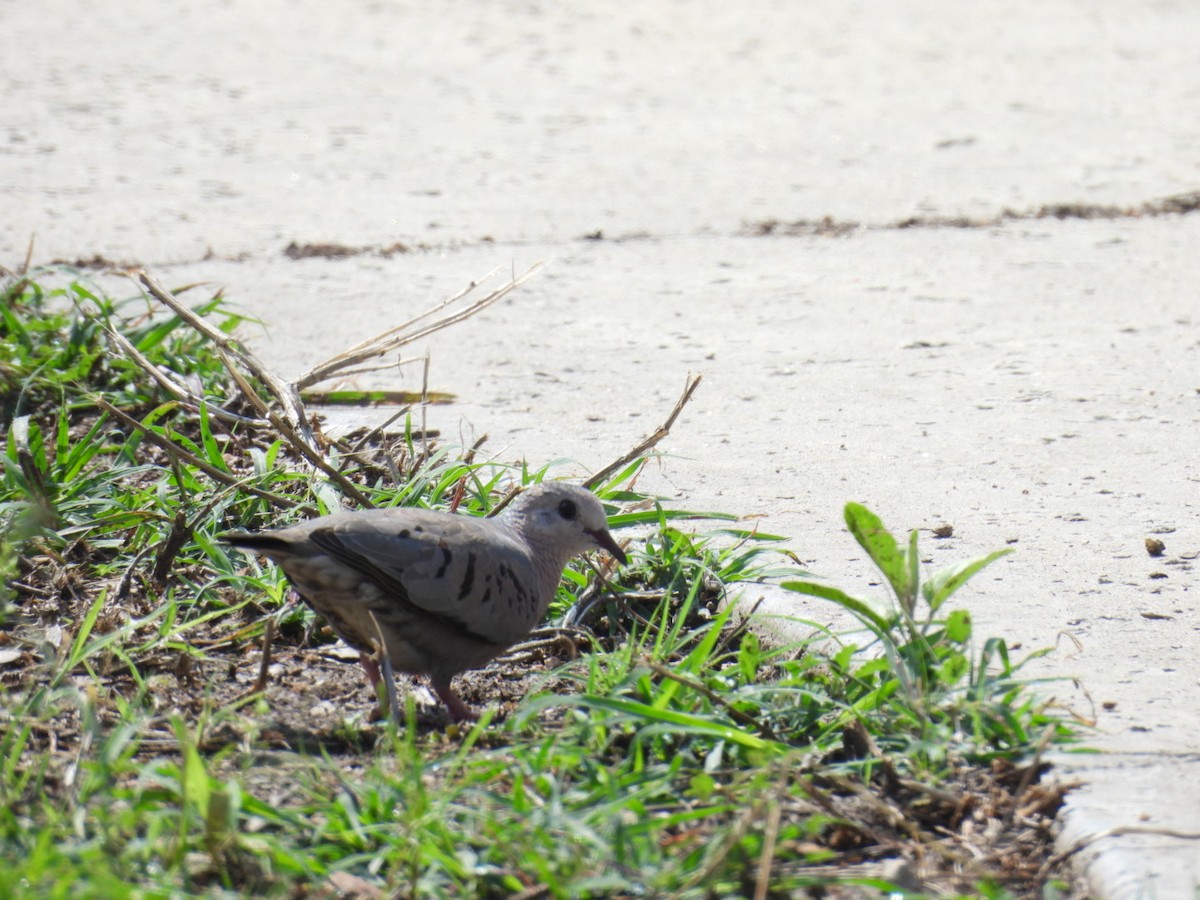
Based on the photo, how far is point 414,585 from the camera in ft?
9.68

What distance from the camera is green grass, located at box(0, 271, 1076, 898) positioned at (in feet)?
7.29

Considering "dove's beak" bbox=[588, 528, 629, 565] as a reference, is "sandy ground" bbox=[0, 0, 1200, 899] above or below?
above

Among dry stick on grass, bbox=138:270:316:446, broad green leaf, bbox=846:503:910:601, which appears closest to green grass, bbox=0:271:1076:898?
broad green leaf, bbox=846:503:910:601

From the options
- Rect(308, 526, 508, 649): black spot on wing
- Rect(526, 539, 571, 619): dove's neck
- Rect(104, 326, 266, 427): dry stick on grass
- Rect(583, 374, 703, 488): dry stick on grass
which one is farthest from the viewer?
Rect(104, 326, 266, 427): dry stick on grass

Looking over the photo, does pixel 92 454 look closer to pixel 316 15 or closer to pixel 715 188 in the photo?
pixel 715 188

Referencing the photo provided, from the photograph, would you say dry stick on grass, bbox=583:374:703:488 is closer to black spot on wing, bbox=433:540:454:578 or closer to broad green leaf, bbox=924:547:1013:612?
black spot on wing, bbox=433:540:454:578

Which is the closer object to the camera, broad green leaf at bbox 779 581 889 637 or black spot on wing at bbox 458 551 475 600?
broad green leaf at bbox 779 581 889 637

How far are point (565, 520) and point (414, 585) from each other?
44cm

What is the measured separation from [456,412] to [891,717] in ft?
7.09

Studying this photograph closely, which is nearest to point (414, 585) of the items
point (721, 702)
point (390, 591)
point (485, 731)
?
point (390, 591)

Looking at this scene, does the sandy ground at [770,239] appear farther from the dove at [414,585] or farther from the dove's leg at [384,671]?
the dove's leg at [384,671]

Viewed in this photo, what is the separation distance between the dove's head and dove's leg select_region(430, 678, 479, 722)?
391 millimetres

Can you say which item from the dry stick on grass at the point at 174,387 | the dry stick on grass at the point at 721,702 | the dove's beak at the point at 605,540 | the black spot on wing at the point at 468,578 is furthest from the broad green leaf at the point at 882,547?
the dry stick on grass at the point at 174,387

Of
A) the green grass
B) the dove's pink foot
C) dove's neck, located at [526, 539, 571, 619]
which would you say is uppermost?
dove's neck, located at [526, 539, 571, 619]
